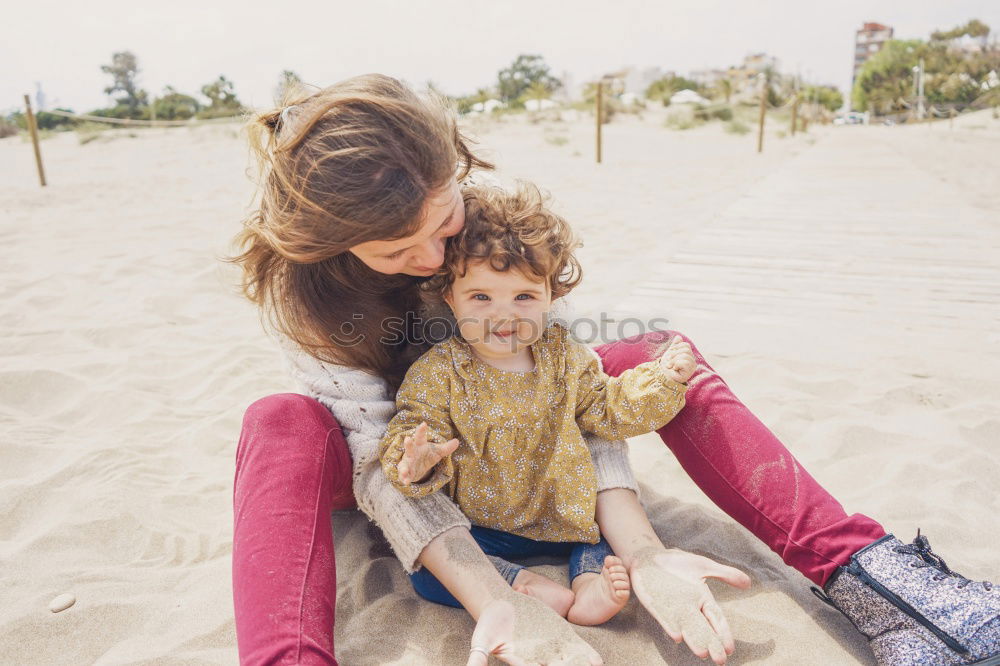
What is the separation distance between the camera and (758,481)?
5.36 ft

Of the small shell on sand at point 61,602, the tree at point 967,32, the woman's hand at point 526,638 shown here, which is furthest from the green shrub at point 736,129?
the tree at point 967,32

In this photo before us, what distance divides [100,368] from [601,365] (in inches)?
89.7

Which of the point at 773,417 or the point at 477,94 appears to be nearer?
the point at 773,417

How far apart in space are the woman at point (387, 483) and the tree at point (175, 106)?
24.2 metres

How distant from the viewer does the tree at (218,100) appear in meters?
21.5

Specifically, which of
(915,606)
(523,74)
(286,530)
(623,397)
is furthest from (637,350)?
(523,74)

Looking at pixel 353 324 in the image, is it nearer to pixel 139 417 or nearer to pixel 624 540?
pixel 624 540

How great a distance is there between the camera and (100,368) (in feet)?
10.1

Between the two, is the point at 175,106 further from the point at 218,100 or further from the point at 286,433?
the point at 286,433

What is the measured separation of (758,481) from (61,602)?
1.63 metres

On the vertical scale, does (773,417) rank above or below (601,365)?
below

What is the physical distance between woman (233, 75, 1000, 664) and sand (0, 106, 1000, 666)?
0.50ft

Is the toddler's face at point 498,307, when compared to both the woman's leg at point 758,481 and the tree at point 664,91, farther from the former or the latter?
the tree at point 664,91

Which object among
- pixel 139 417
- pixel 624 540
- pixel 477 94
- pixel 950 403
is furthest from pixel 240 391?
pixel 477 94
